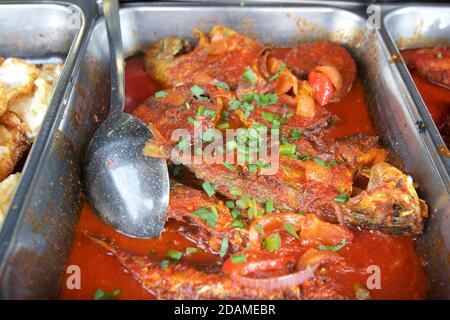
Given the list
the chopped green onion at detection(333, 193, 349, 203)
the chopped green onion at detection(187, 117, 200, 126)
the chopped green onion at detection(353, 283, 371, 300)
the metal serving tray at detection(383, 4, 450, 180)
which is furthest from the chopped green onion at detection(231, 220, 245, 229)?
the metal serving tray at detection(383, 4, 450, 180)

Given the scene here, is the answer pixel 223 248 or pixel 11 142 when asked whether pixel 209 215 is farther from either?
pixel 11 142

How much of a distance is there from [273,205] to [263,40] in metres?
1.72

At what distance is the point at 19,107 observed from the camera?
2.97 meters

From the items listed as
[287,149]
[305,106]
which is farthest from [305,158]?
[305,106]

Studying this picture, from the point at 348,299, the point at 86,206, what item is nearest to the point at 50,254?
the point at 86,206

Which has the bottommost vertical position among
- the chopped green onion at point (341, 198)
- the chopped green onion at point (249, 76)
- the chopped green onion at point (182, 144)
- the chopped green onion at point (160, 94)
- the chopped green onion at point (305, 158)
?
the chopped green onion at point (341, 198)

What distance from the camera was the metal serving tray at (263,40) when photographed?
2.24m

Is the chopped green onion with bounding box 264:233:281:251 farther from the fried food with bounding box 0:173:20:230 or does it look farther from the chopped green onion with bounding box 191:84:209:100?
the fried food with bounding box 0:173:20:230

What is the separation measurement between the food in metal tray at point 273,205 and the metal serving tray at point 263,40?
116 millimetres

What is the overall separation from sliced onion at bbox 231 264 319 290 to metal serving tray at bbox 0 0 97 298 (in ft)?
3.30

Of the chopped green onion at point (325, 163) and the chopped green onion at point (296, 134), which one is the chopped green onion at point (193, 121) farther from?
the chopped green onion at point (325, 163)

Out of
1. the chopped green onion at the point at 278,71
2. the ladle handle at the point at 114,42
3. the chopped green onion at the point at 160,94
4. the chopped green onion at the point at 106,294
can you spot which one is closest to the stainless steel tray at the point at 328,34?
the ladle handle at the point at 114,42

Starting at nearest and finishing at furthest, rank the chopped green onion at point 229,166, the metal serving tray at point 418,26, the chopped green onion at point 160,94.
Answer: the chopped green onion at point 229,166
the chopped green onion at point 160,94
the metal serving tray at point 418,26

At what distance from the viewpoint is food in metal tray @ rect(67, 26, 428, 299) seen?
88.7 inches
